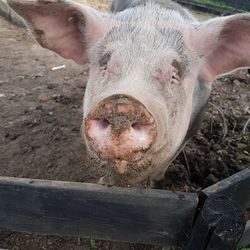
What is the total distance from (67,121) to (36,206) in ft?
7.37

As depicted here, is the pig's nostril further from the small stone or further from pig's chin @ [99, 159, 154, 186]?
the small stone

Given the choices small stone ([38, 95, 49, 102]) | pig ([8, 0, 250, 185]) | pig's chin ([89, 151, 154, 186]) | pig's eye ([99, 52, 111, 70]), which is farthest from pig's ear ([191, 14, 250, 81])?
small stone ([38, 95, 49, 102])

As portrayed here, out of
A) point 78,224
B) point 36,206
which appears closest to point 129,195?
point 78,224

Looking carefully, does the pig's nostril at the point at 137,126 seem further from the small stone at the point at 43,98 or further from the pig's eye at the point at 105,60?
the small stone at the point at 43,98

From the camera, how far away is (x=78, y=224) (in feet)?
6.96

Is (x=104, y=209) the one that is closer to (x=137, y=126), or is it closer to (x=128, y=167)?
(x=128, y=167)

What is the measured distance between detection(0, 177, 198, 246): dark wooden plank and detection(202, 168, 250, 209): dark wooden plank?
18 centimetres

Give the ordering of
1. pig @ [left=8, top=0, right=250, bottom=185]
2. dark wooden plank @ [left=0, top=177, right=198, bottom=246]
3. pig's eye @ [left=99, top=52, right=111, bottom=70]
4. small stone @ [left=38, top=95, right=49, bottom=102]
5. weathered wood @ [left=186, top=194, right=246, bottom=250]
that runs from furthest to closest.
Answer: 1. small stone @ [left=38, top=95, right=49, bottom=102]
2. pig's eye @ [left=99, top=52, right=111, bottom=70]
3. dark wooden plank @ [left=0, top=177, right=198, bottom=246]
4. pig @ [left=8, top=0, right=250, bottom=185]
5. weathered wood @ [left=186, top=194, right=246, bottom=250]

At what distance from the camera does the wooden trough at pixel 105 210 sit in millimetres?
2021

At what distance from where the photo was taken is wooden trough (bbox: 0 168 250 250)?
2021 mm

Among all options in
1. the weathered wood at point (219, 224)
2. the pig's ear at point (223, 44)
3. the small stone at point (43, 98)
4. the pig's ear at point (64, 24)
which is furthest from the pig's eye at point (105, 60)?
the small stone at point (43, 98)

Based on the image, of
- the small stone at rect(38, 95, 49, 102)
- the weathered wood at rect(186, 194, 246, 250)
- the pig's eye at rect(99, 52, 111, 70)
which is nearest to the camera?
the weathered wood at rect(186, 194, 246, 250)

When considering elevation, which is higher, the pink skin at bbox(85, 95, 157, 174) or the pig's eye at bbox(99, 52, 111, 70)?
the pink skin at bbox(85, 95, 157, 174)

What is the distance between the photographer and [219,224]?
5.90 ft
